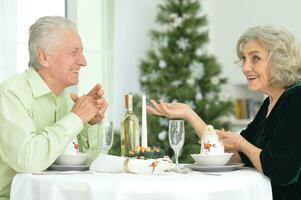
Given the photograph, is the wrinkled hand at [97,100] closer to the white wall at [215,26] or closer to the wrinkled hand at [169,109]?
the wrinkled hand at [169,109]

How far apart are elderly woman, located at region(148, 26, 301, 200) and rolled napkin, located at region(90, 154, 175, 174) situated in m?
0.34

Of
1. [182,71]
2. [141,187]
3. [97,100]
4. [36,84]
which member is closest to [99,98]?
[97,100]

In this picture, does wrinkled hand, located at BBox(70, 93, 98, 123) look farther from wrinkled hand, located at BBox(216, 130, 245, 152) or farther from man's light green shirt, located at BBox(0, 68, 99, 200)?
wrinkled hand, located at BBox(216, 130, 245, 152)

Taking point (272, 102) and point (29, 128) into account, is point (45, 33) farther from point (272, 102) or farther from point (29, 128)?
point (272, 102)

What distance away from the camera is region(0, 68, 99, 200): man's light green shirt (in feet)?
7.22

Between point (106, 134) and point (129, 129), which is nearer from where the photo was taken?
point (106, 134)

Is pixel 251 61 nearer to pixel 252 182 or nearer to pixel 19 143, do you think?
pixel 252 182

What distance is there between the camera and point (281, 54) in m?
2.53

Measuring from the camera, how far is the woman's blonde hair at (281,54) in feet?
8.30

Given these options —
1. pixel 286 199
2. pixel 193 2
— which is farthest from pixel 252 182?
pixel 193 2

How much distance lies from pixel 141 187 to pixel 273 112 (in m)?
0.83

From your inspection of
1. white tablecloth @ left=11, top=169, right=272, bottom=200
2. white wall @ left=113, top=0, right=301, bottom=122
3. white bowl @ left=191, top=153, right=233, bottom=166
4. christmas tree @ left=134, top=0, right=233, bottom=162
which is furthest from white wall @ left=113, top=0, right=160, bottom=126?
white tablecloth @ left=11, top=169, right=272, bottom=200

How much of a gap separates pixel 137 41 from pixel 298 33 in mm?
1702

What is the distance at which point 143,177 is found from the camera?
2.08 m
